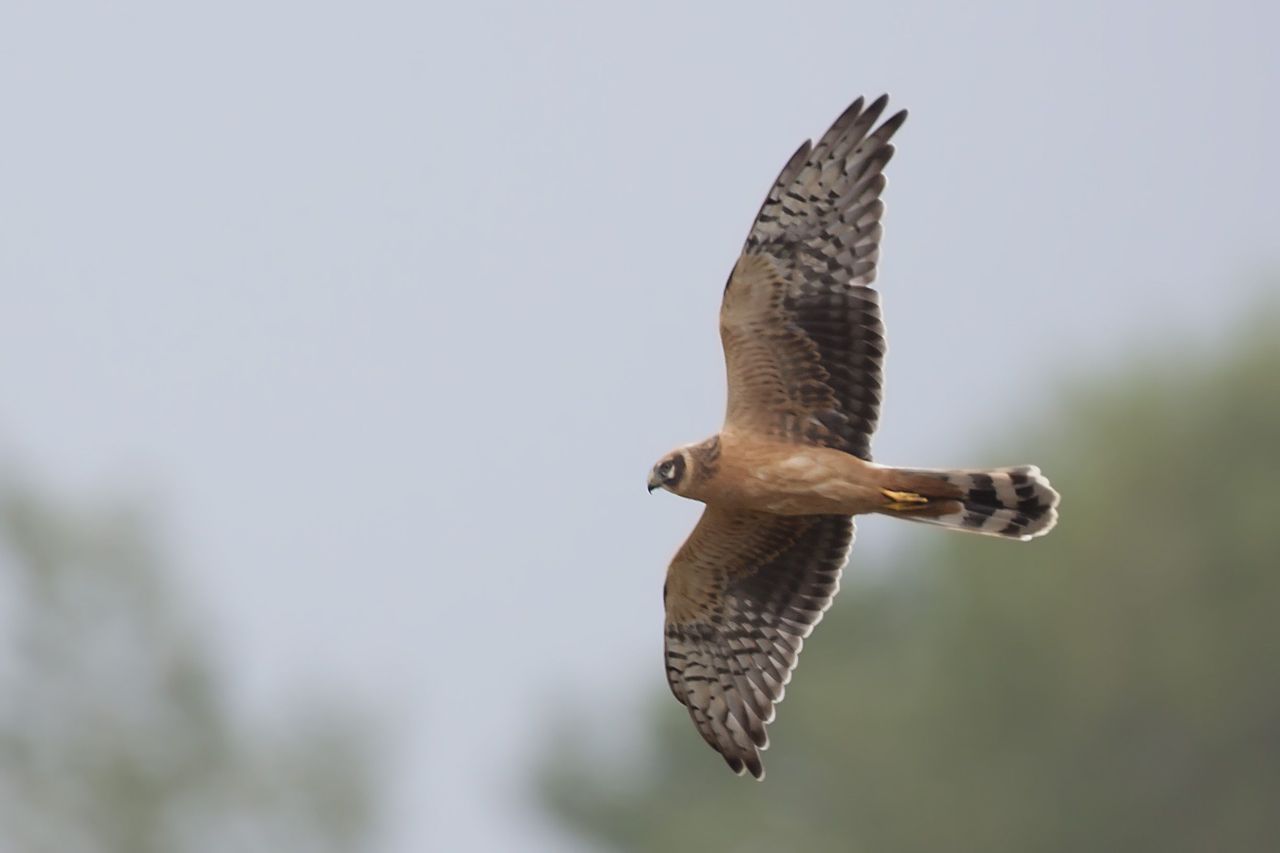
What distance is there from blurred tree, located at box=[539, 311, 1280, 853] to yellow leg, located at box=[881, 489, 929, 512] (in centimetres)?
1531

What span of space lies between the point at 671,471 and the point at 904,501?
0.88 metres

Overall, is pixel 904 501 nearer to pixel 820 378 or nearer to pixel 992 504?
pixel 992 504

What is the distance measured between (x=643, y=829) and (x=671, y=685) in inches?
734

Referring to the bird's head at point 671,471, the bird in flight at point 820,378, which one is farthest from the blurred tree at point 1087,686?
the bird's head at point 671,471

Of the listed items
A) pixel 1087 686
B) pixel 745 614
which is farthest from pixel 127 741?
pixel 745 614

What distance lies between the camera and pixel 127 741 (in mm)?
23609

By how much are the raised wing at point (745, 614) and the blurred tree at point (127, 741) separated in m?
14.4

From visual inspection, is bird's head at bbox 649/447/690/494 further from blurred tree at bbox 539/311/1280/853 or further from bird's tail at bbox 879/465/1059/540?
blurred tree at bbox 539/311/1280/853

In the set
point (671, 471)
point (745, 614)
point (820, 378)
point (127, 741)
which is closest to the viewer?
point (671, 471)

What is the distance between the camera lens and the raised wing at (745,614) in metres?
8.82

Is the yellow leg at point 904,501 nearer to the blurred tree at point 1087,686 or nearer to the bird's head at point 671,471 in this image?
the bird's head at point 671,471

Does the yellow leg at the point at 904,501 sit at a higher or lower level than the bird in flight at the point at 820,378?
lower

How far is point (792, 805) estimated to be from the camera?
25297 millimetres

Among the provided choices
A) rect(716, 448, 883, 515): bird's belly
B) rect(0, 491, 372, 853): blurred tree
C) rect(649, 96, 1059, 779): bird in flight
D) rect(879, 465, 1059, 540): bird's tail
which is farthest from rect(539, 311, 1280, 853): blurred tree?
rect(716, 448, 883, 515): bird's belly
